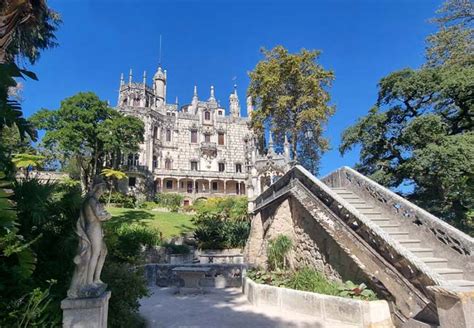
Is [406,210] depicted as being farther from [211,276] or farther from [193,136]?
[193,136]

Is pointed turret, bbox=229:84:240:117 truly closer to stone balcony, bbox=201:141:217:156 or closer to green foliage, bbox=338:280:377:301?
stone balcony, bbox=201:141:217:156

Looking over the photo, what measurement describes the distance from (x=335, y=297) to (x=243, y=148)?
42.9m

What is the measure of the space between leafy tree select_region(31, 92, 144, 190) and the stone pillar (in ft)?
107

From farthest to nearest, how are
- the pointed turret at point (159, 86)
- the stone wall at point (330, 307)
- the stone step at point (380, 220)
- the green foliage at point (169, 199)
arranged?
the pointed turret at point (159, 86) < the green foliage at point (169, 199) < the stone step at point (380, 220) < the stone wall at point (330, 307)

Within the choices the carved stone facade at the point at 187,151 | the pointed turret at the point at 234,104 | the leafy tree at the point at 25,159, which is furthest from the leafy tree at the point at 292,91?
the pointed turret at the point at 234,104

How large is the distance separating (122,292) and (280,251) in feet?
17.9

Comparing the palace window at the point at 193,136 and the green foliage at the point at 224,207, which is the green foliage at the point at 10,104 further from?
the palace window at the point at 193,136

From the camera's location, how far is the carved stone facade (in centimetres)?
4269

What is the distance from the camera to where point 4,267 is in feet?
13.6

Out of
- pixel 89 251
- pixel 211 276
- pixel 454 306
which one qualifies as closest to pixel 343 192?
pixel 454 306

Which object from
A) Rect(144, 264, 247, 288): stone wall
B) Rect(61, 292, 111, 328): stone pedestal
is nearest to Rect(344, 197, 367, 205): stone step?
Rect(144, 264, 247, 288): stone wall

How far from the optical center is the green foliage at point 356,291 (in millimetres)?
6270

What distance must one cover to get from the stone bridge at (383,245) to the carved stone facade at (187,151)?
31648mm

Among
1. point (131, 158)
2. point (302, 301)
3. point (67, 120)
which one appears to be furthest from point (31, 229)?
point (131, 158)
